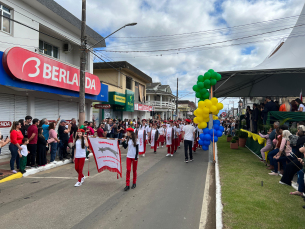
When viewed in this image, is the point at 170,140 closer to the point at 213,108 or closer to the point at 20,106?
the point at 213,108

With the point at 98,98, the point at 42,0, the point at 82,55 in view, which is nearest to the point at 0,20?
the point at 42,0

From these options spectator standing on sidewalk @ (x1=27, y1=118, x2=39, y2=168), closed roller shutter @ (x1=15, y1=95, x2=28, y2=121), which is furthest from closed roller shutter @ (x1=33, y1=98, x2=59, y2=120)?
spectator standing on sidewalk @ (x1=27, y1=118, x2=39, y2=168)

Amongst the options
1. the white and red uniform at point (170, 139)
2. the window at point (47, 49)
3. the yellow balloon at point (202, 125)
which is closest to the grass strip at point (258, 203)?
the yellow balloon at point (202, 125)

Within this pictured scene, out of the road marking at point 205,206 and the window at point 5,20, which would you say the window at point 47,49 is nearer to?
the window at point 5,20

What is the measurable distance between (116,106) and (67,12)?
1113 centimetres

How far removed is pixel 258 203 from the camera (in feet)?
16.2

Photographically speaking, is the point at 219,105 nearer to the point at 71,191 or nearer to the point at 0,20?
the point at 71,191

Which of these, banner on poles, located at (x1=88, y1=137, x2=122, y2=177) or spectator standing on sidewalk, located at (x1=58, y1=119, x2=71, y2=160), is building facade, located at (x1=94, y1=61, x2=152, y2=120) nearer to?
spectator standing on sidewalk, located at (x1=58, y1=119, x2=71, y2=160)

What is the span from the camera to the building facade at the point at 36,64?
990 centimetres

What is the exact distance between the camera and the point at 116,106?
2383cm

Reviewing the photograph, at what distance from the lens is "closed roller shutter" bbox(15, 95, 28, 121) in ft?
36.8

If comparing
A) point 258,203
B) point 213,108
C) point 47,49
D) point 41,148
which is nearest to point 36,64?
point 47,49

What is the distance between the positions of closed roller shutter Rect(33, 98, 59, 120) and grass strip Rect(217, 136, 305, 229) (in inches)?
411

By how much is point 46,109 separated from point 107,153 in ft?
27.2
